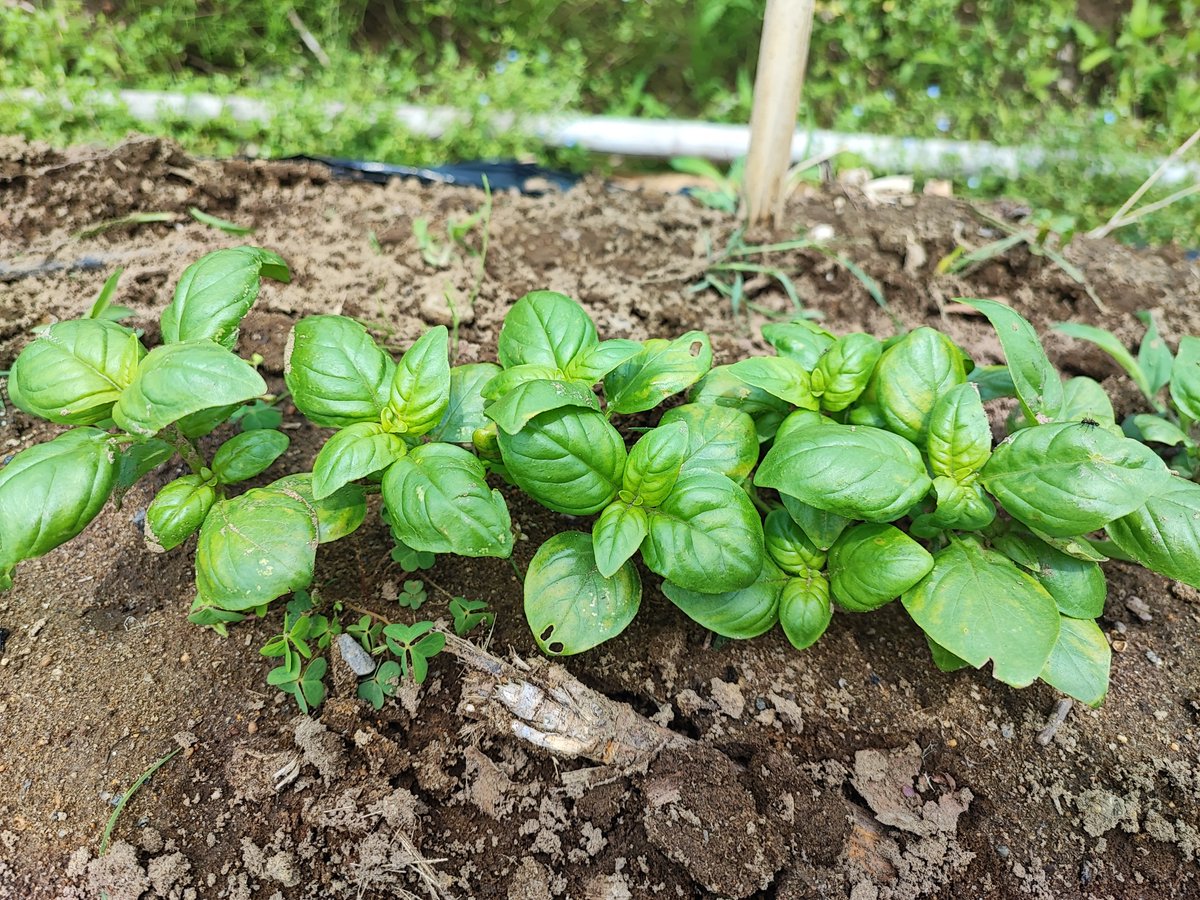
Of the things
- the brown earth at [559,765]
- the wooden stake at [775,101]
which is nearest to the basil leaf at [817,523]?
the brown earth at [559,765]

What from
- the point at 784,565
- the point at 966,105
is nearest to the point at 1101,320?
the point at 784,565

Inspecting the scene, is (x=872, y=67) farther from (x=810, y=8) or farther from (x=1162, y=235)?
(x=810, y=8)

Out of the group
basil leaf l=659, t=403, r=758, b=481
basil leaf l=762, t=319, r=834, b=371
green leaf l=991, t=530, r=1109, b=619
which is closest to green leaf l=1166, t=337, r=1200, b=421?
green leaf l=991, t=530, r=1109, b=619

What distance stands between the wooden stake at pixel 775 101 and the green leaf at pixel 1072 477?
1.41 metres

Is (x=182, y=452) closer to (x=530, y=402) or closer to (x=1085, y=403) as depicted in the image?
(x=530, y=402)

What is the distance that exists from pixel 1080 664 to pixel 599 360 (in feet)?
3.30

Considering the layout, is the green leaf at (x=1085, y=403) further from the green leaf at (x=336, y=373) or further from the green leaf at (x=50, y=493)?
the green leaf at (x=50, y=493)

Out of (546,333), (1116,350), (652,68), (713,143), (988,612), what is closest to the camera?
(988,612)

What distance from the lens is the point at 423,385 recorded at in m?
1.44

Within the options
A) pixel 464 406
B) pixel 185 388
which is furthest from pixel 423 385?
pixel 185 388

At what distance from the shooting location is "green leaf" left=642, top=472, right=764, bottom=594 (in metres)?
1.36

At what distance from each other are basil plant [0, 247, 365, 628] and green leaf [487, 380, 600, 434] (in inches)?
14.4

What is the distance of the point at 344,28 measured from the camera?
3881mm

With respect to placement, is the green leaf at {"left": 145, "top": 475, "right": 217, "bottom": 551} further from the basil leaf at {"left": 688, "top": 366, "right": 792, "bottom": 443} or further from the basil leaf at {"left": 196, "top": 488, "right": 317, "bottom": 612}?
the basil leaf at {"left": 688, "top": 366, "right": 792, "bottom": 443}
